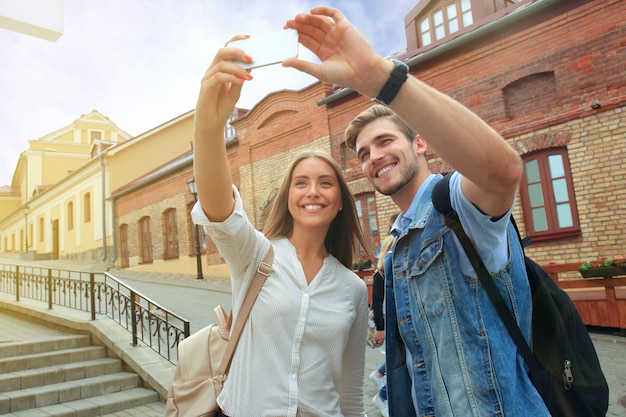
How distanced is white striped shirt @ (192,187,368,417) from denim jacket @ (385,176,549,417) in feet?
1.22

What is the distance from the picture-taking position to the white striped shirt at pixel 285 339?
1.81m

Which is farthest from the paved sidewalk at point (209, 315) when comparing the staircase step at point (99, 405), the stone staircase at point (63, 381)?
the stone staircase at point (63, 381)

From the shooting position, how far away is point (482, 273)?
142 cm

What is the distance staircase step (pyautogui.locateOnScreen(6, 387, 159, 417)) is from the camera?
5270mm

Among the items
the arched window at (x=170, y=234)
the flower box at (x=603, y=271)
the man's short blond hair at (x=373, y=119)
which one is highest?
the arched window at (x=170, y=234)

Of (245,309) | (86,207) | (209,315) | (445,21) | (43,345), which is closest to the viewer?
(245,309)

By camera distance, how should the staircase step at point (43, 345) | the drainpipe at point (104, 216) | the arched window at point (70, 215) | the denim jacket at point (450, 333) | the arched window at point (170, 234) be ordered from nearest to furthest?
1. the denim jacket at point (450, 333)
2. the staircase step at point (43, 345)
3. the arched window at point (170, 234)
4. the drainpipe at point (104, 216)
5. the arched window at point (70, 215)

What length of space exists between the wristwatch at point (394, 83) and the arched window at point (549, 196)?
9.12 metres

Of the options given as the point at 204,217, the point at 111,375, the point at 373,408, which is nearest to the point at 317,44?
the point at 204,217

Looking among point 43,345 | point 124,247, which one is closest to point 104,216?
point 124,247

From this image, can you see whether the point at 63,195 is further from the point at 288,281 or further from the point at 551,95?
the point at 288,281

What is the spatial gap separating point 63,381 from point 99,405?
1089 millimetres

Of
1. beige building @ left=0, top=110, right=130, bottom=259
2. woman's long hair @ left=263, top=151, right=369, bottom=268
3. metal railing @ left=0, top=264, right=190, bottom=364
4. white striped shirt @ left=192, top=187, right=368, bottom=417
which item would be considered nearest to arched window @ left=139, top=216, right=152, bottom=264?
beige building @ left=0, top=110, right=130, bottom=259

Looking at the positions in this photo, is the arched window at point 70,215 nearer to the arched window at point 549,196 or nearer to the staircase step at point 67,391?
the staircase step at point 67,391
